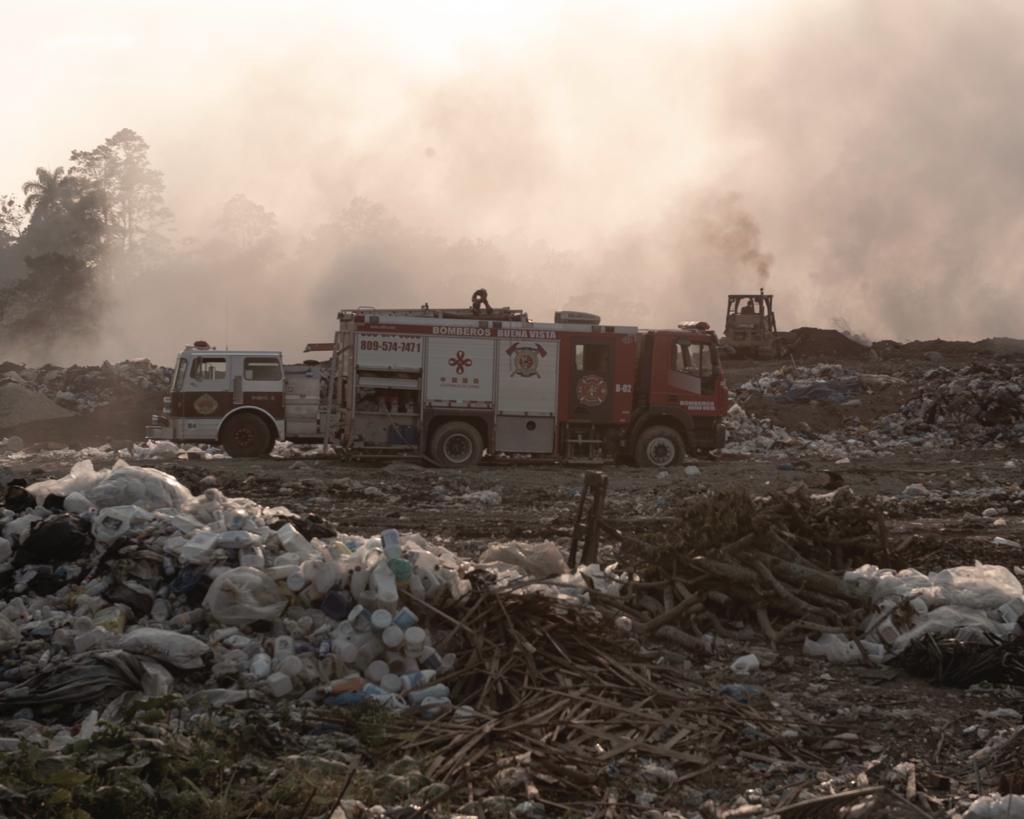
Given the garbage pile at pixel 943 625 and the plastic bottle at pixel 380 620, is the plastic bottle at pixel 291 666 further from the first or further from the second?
the garbage pile at pixel 943 625

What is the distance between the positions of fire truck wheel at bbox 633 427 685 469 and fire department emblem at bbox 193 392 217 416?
7.55 meters

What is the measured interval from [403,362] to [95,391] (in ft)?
52.5

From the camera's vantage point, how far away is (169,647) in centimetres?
665

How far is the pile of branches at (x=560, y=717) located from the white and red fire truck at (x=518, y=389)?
11.8 m

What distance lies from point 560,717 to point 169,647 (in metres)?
2.27

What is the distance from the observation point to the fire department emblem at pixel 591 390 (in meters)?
19.6

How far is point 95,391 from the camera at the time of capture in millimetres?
32125

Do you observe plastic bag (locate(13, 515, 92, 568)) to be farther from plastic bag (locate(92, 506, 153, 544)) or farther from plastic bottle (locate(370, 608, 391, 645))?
plastic bottle (locate(370, 608, 391, 645))

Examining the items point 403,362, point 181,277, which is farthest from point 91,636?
point 181,277

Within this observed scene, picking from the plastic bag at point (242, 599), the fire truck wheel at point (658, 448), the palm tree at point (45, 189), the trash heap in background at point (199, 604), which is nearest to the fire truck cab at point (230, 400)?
the fire truck wheel at point (658, 448)

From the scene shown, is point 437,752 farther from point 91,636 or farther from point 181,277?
point 181,277

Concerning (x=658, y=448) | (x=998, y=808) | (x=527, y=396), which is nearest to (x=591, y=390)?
(x=527, y=396)

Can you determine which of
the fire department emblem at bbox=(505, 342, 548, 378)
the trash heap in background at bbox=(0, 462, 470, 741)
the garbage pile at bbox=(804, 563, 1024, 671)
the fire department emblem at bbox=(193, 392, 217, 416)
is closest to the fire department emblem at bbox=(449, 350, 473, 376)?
the fire department emblem at bbox=(505, 342, 548, 378)

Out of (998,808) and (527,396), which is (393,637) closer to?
(998,808)
